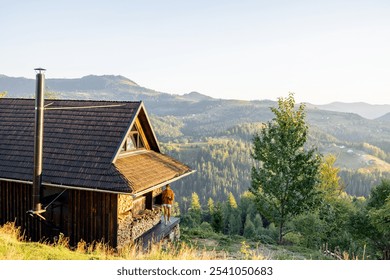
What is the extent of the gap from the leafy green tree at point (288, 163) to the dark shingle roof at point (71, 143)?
887cm

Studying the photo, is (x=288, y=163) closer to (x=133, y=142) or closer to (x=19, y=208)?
(x=133, y=142)

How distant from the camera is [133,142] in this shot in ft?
56.1

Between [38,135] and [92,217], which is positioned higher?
[38,135]

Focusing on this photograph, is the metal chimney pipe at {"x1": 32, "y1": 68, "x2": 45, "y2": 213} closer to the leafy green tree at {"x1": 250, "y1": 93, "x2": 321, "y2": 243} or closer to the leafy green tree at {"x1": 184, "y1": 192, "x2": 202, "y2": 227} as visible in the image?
the leafy green tree at {"x1": 250, "y1": 93, "x2": 321, "y2": 243}

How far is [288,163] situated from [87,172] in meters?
11.9

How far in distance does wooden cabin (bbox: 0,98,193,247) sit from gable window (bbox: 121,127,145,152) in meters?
0.05

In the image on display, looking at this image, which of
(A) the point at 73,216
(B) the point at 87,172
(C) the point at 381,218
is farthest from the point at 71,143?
(C) the point at 381,218

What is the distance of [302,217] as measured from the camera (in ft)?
79.1

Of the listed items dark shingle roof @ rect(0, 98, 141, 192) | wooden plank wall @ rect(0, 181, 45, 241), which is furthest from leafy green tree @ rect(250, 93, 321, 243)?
wooden plank wall @ rect(0, 181, 45, 241)

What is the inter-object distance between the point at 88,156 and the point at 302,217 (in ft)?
52.1

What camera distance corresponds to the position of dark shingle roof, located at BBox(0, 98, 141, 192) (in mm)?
13836

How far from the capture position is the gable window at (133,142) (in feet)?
53.6

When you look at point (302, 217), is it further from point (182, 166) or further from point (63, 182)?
point (63, 182)
